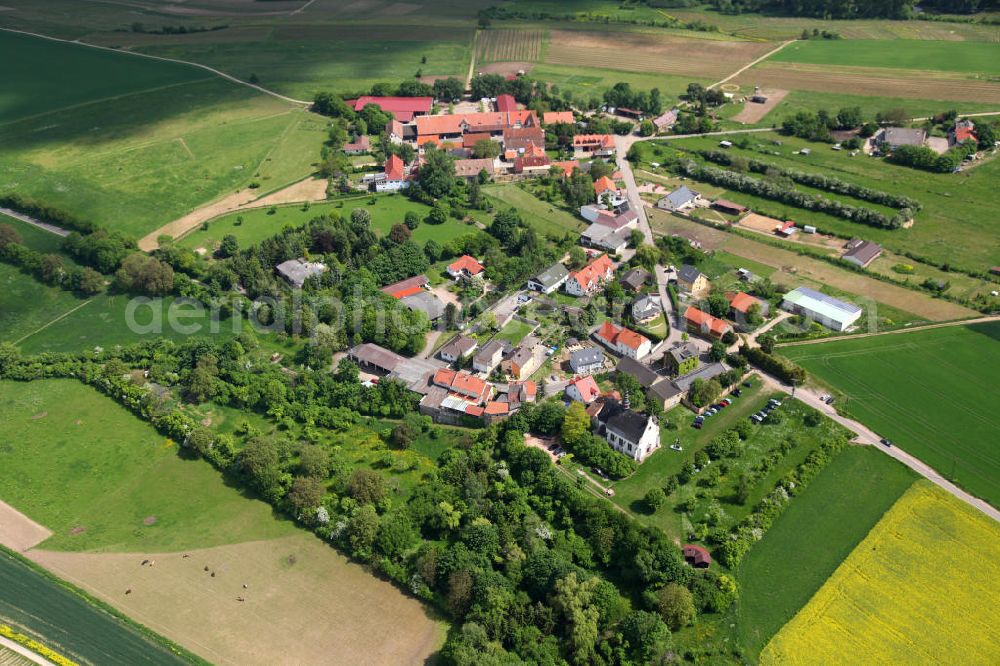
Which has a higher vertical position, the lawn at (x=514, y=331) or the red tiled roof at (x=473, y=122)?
the red tiled roof at (x=473, y=122)

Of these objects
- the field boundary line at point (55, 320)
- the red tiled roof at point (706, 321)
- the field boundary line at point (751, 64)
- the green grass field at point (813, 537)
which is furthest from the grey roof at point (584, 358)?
the field boundary line at point (751, 64)

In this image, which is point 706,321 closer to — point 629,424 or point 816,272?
point 816,272

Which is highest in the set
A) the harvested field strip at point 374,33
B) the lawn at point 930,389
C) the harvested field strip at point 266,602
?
the harvested field strip at point 374,33

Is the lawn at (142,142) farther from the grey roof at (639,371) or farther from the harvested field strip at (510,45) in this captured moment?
the grey roof at (639,371)

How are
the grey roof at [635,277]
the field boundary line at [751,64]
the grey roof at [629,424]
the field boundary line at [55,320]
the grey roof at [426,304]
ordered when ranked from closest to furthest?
the grey roof at [629,424], the field boundary line at [55,320], the grey roof at [426,304], the grey roof at [635,277], the field boundary line at [751,64]

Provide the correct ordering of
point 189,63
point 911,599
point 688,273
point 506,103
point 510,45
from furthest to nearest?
point 510,45 < point 189,63 < point 506,103 < point 688,273 < point 911,599

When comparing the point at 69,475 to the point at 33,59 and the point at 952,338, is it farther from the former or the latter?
the point at 33,59

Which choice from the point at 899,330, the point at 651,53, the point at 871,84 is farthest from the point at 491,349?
the point at 651,53
